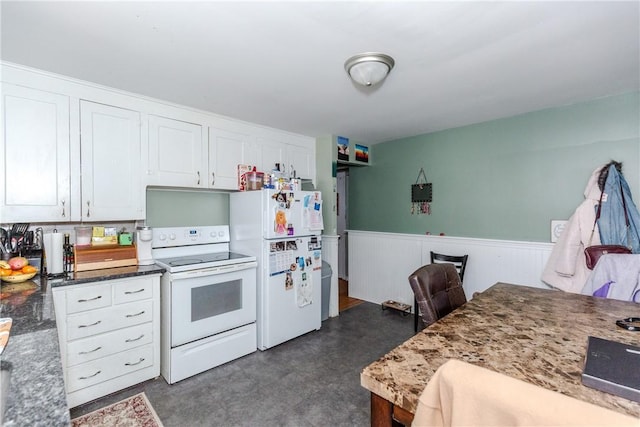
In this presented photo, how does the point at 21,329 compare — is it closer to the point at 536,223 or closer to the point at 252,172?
the point at 252,172

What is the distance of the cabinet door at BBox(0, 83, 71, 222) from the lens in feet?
6.13

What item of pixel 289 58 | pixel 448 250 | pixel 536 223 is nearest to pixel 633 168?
pixel 536 223

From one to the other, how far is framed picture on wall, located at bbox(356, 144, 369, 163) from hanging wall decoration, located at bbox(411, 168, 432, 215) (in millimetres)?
794

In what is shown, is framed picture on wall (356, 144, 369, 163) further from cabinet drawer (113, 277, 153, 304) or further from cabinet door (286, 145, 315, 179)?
cabinet drawer (113, 277, 153, 304)

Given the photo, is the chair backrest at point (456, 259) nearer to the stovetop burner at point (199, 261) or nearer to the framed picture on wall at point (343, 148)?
the framed picture on wall at point (343, 148)

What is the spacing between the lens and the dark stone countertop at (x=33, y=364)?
671mm

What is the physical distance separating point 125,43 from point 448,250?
3.48 meters

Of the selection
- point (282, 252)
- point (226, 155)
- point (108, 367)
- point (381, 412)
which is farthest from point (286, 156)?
point (381, 412)

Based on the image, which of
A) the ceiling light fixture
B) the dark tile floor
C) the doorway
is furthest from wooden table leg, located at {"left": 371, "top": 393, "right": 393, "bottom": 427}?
the doorway

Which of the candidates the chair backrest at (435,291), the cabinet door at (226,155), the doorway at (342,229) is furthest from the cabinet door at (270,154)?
the chair backrest at (435,291)

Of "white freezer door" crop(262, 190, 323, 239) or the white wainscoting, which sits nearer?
"white freezer door" crop(262, 190, 323, 239)

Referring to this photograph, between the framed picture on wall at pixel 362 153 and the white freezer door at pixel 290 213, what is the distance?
121 centimetres

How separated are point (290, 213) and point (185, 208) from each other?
1043 mm

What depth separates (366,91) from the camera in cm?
232
